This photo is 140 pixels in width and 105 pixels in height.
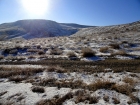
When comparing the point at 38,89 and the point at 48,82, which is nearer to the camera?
the point at 38,89

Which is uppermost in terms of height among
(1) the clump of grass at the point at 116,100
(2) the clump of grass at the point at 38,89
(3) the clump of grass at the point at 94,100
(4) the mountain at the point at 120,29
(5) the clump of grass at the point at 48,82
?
(4) the mountain at the point at 120,29

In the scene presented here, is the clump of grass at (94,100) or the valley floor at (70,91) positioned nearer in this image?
the clump of grass at (94,100)

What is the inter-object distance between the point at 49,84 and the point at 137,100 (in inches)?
181

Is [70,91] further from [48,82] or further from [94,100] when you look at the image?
[48,82]

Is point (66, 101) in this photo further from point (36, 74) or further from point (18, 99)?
point (36, 74)

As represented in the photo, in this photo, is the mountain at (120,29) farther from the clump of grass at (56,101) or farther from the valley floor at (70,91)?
the clump of grass at (56,101)

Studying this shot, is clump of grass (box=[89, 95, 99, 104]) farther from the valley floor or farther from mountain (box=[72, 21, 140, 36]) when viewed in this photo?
mountain (box=[72, 21, 140, 36])

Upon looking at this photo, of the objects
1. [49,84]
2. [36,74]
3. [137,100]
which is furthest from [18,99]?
[137,100]

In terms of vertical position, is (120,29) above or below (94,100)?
above

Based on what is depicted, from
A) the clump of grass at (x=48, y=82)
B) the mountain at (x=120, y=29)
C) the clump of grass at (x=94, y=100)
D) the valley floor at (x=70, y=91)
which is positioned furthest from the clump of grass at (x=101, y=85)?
the mountain at (x=120, y=29)

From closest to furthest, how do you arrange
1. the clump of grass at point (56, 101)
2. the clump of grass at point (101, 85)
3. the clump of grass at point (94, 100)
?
the clump of grass at point (94, 100)
the clump of grass at point (56, 101)
the clump of grass at point (101, 85)

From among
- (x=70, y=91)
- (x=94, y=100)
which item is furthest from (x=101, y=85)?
(x=70, y=91)

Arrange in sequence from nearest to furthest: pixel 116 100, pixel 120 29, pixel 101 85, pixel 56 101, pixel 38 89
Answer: pixel 116 100, pixel 56 101, pixel 101 85, pixel 38 89, pixel 120 29

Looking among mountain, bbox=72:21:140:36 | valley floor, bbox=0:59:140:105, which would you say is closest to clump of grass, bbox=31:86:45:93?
valley floor, bbox=0:59:140:105
